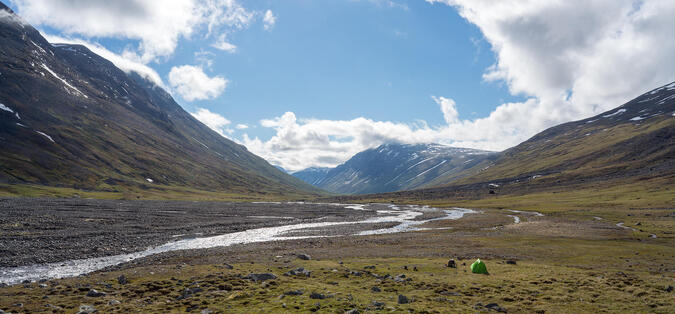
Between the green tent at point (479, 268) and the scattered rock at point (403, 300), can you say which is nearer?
the scattered rock at point (403, 300)

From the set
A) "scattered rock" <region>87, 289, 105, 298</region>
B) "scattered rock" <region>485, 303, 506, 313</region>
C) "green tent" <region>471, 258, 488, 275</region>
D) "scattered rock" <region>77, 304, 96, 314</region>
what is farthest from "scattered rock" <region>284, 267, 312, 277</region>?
"green tent" <region>471, 258, 488, 275</region>

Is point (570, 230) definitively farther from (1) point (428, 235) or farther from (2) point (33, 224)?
(2) point (33, 224)

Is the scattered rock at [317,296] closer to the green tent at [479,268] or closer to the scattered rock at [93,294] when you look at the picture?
the scattered rock at [93,294]

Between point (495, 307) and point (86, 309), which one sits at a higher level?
point (86, 309)

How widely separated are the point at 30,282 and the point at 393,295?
89.1ft

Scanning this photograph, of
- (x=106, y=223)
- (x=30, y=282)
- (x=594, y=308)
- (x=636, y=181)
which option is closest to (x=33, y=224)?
(x=106, y=223)

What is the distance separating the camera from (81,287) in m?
22.1

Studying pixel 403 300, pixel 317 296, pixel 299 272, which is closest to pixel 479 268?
pixel 403 300

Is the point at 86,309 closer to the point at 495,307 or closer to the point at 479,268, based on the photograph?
the point at 495,307

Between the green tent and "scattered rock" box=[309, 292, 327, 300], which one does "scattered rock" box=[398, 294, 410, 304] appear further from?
the green tent

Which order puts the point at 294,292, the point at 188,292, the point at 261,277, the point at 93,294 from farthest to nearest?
the point at 261,277, the point at 188,292, the point at 294,292, the point at 93,294

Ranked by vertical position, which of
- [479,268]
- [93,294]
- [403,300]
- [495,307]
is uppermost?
[93,294]

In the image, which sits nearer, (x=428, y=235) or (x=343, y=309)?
(x=343, y=309)

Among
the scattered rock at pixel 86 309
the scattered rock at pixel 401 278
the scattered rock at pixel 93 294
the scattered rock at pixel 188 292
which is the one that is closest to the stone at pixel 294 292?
the scattered rock at pixel 188 292
